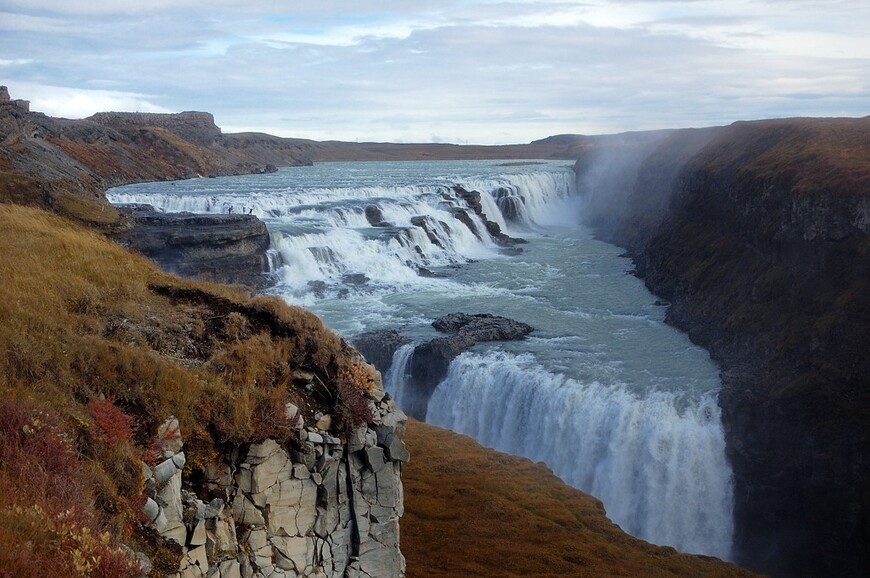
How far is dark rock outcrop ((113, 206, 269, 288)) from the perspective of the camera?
34.5m

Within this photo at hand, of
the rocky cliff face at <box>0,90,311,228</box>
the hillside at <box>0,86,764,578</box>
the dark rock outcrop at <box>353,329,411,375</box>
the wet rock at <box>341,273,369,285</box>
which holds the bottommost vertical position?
the dark rock outcrop at <box>353,329,411,375</box>

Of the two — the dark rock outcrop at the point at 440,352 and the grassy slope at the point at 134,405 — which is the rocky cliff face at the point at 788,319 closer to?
the grassy slope at the point at 134,405

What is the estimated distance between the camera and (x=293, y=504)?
30.8 feet

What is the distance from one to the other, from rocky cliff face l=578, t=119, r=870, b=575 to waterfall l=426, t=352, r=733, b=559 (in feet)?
2.17

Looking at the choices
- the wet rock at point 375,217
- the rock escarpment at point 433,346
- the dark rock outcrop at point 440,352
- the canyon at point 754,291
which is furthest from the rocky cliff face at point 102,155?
the wet rock at point 375,217

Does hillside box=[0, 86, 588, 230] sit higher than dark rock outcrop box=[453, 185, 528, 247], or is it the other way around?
hillside box=[0, 86, 588, 230]

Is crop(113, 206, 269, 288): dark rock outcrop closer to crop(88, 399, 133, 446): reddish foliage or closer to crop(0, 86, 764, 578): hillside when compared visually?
crop(0, 86, 764, 578): hillside

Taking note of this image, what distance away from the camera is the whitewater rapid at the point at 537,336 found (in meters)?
21.3

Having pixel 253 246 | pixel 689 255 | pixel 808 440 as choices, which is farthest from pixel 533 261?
pixel 808 440

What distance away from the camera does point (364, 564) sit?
9953 millimetres

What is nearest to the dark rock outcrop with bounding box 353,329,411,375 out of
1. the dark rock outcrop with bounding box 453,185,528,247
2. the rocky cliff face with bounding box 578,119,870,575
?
the rocky cliff face with bounding box 578,119,870,575

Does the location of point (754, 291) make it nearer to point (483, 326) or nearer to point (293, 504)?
point (483, 326)

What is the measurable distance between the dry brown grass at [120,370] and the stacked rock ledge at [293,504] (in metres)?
0.28

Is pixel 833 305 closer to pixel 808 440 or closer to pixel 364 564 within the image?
pixel 808 440
